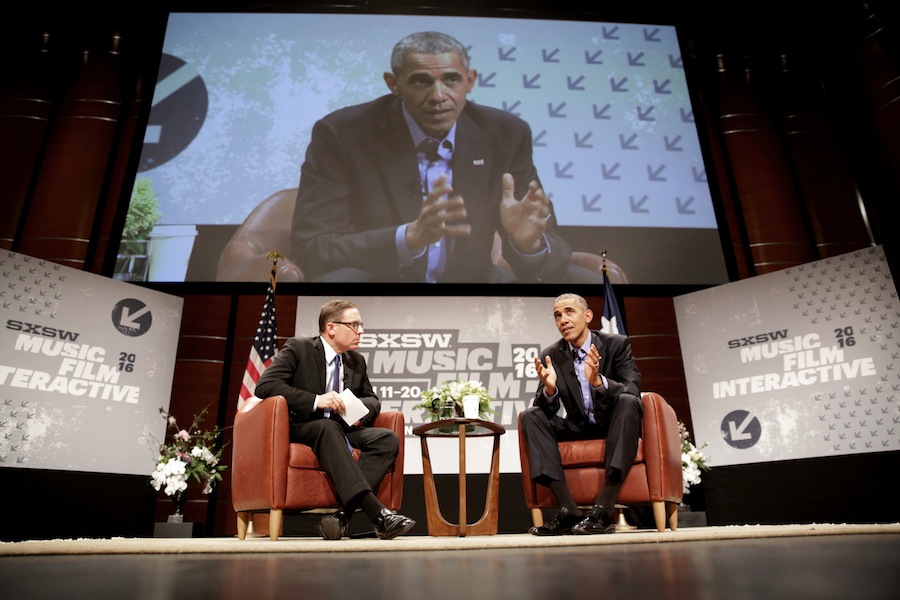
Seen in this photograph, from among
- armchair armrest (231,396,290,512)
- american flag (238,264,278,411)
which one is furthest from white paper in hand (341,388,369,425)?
american flag (238,264,278,411)

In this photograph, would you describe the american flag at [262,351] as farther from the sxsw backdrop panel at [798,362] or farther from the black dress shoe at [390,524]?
the sxsw backdrop panel at [798,362]

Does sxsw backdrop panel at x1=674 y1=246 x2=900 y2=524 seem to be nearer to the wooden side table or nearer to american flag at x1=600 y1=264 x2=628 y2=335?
american flag at x1=600 y1=264 x2=628 y2=335

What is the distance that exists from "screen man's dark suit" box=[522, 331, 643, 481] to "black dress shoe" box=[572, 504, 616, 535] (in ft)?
0.64

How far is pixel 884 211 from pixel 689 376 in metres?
3.45

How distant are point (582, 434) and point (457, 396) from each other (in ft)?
2.75

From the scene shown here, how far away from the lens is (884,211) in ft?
5.46

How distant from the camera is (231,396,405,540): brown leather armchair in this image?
260 centimetres

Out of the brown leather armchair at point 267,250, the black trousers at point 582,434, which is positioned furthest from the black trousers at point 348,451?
the brown leather armchair at point 267,250

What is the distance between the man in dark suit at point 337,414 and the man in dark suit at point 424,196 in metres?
1.92

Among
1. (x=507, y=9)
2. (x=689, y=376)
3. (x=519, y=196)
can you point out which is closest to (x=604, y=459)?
(x=689, y=376)

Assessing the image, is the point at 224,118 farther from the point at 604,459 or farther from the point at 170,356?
the point at 604,459

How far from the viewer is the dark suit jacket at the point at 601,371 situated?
9.17ft

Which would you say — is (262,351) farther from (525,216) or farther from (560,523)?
(560,523)

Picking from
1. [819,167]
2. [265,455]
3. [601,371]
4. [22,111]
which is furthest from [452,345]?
[22,111]
